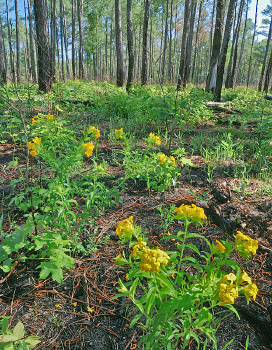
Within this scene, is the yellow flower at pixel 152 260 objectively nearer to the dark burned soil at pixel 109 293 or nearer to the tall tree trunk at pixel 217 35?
the dark burned soil at pixel 109 293

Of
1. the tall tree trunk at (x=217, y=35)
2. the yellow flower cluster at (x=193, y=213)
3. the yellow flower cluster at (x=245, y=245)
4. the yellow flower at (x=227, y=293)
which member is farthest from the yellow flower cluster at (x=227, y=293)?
the tall tree trunk at (x=217, y=35)

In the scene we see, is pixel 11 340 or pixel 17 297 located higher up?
pixel 11 340

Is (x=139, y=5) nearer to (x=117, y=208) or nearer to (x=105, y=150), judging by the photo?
(x=105, y=150)

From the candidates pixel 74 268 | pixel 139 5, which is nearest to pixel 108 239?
pixel 74 268

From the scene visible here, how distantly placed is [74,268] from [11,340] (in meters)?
0.67

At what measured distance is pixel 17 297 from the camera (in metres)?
1.47

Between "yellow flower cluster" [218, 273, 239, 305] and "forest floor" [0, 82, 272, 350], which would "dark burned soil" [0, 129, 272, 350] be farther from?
"yellow flower cluster" [218, 273, 239, 305]

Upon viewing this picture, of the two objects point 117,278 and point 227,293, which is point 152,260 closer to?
point 227,293

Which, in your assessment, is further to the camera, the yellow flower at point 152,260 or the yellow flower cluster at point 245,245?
the yellow flower cluster at point 245,245

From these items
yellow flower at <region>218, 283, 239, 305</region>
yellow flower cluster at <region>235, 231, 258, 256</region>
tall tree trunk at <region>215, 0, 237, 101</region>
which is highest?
tall tree trunk at <region>215, 0, 237, 101</region>

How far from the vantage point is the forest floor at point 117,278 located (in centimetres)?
131

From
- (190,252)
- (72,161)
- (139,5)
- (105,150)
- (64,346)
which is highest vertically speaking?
(139,5)

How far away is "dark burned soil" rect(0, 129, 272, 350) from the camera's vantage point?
4.25 ft

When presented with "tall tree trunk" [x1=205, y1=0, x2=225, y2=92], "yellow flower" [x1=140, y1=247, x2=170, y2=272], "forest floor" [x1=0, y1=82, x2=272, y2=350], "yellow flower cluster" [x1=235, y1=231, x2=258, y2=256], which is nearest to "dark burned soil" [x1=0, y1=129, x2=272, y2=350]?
"forest floor" [x1=0, y1=82, x2=272, y2=350]
